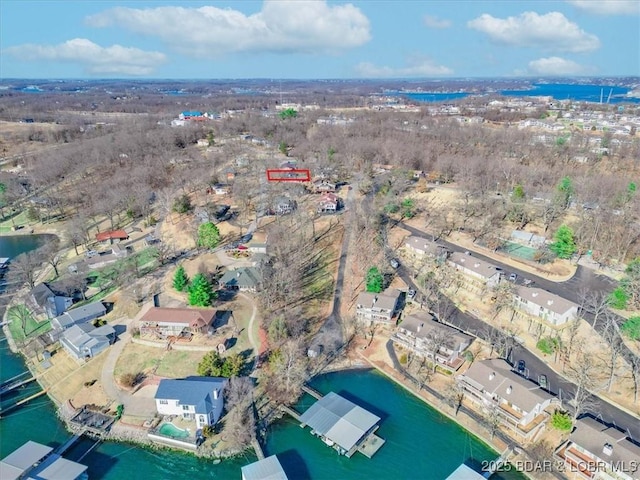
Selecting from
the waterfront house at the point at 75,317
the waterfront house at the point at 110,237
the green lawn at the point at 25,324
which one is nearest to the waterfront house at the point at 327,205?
the waterfront house at the point at 110,237

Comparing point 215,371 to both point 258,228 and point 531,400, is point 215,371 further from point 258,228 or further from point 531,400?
point 258,228

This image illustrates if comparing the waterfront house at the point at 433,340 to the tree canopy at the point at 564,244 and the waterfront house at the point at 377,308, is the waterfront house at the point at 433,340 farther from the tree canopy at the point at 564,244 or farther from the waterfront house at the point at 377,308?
the tree canopy at the point at 564,244

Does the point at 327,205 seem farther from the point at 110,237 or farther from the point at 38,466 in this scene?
the point at 38,466

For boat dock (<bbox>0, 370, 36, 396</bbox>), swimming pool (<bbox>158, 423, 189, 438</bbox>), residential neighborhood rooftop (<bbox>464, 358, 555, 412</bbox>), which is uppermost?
residential neighborhood rooftop (<bbox>464, 358, 555, 412</bbox>)

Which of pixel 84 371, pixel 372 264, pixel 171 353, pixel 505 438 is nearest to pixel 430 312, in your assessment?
pixel 372 264

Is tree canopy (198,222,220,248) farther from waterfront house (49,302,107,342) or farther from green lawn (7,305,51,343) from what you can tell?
green lawn (7,305,51,343)

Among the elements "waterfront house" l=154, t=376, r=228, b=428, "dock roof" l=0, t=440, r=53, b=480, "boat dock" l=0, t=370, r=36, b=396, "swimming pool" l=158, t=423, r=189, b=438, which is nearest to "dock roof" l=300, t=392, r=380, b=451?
"waterfront house" l=154, t=376, r=228, b=428

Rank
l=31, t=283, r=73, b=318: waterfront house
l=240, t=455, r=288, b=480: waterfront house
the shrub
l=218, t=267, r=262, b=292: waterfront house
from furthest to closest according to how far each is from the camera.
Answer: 1. l=218, t=267, r=262, b=292: waterfront house
2. l=31, t=283, r=73, b=318: waterfront house
3. the shrub
4. l=240, t=455, r=288, b=480: waterfront house
